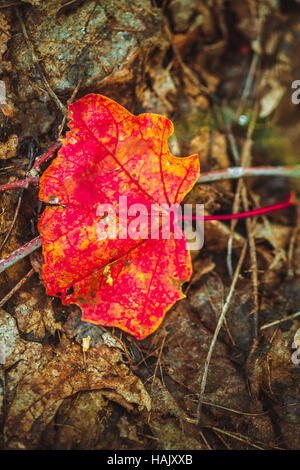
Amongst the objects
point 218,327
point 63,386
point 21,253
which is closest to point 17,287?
point 21,253

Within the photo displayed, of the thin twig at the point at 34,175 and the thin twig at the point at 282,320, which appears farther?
the thin twig at the point at 282,320

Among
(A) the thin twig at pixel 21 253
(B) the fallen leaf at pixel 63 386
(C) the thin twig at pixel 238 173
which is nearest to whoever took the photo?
(B) the fallen leaf at pixel 63 386

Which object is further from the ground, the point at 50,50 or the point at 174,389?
the point at 50,50

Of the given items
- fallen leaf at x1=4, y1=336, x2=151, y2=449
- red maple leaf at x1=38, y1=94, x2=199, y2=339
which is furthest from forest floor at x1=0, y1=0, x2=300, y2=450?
red maple leaf at x1=38, y1=94, x2=199, y2=339

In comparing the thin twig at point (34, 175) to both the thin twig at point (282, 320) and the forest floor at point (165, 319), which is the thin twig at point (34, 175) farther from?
the thin twig at point (282, 320)

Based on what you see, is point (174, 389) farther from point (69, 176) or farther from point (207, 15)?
point (207, 15)

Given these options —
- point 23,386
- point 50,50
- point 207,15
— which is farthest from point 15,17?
point 23,386

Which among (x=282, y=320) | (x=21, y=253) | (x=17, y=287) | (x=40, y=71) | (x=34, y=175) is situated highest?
(x=40, y=71)

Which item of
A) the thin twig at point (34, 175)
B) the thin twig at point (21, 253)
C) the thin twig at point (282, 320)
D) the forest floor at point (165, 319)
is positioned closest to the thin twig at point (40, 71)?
the forest floor at point (165, 319)

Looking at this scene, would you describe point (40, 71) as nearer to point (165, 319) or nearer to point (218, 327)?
point (165, 319)
